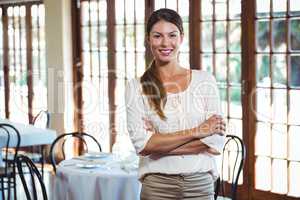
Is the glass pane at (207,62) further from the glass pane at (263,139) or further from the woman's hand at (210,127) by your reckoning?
the woman's hand at (210,127)

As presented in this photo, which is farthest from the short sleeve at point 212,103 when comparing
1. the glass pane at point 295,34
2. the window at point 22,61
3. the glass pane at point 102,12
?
the window at point 22,61

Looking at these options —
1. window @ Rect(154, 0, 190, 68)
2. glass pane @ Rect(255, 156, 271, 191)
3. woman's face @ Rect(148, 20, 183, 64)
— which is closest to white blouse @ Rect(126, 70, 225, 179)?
woman's face @ Rect(148, 20, 183, 64)

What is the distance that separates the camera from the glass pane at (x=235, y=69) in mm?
5367

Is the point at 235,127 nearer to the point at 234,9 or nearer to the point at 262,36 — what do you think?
the point at 262,36

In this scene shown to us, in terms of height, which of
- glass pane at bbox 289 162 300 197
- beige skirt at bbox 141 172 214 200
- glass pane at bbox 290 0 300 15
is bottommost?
glass pane at bbox 289 162 300 197

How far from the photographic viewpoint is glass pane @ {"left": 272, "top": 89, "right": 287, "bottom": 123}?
5.05 metres

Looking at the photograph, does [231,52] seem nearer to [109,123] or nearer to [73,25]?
[109,123]

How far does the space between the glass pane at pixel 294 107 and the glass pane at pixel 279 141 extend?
0.38ft

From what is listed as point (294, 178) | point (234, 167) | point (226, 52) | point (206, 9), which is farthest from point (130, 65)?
point (234, 167)

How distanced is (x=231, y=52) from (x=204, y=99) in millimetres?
3464

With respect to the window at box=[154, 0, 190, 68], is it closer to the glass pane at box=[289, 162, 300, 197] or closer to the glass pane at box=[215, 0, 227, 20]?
the glass pane at box=[215, 0, 227, 20]

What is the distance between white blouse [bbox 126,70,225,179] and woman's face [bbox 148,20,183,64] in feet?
0.44

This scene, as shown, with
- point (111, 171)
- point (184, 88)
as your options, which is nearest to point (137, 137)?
point (184, 88)

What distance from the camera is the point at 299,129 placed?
4.95 metres
